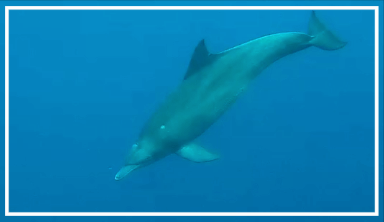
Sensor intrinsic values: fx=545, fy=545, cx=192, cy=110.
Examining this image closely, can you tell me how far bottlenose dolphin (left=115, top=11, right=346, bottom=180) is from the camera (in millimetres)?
6387

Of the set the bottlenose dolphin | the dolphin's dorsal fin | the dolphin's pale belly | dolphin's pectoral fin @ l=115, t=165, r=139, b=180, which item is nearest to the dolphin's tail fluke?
the bottlenose dolphin

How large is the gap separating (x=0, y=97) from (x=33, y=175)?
72.6 inches

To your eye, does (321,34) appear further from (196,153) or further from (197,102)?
(196,153)

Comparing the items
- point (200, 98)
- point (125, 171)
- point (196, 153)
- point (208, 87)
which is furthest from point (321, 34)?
point (125, 171)

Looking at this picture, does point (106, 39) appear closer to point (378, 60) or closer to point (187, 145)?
point (187, 145)

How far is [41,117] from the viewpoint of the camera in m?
10.0

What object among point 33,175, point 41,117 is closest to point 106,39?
point 41,117

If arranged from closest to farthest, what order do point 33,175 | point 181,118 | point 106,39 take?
point 181,118 < point 33,175 < point 106,39

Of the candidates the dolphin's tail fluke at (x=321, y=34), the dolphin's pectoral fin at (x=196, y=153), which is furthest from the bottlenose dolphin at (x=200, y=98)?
the dolphin's tail fluke at (x=321, y=34)

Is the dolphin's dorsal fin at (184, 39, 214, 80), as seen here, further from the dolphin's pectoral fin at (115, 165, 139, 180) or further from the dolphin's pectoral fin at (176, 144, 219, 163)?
the dolphin's pectoral fin at (115, 165, 139, 180)

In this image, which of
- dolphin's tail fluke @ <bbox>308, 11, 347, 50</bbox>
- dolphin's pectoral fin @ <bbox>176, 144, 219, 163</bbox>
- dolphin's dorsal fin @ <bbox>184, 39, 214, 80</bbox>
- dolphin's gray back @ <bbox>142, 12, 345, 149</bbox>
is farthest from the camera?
dolphin's tail fluke @ <bbox>308, 11, 347, 50</bbox>

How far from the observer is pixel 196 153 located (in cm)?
677

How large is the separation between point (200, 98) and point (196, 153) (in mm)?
752

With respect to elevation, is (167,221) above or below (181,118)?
Result: below
